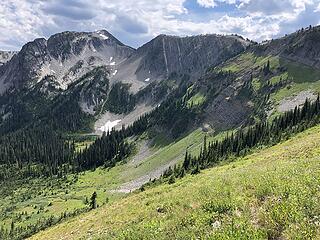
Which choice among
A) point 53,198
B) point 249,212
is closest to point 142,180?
point 53,198

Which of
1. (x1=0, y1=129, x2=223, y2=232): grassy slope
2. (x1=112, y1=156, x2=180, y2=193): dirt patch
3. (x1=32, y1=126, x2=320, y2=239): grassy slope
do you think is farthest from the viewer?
(x1=112, y1=156, x2=180, y2=193): dirt patch

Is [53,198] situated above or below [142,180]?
below

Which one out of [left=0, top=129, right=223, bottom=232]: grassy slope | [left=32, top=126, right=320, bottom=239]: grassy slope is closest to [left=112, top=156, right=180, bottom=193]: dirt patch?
[left=0, top=129, right=223, bottom=232]: grassy slope

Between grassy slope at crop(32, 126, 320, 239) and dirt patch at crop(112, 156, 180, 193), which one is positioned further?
dirt patch at crop(112, 156, 180, 193)

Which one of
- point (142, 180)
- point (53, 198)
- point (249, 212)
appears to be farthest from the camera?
point (142, 180)

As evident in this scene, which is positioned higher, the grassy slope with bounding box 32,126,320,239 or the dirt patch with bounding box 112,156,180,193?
the grassy slope with bounding box 32,126,320,239

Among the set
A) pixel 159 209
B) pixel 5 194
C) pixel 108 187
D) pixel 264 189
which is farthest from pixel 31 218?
pixel 264 189

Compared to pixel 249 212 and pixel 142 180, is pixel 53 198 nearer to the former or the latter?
pixel 142 180

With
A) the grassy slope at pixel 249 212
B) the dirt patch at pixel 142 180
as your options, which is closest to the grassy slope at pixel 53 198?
the dirt patch at pixel 142 180

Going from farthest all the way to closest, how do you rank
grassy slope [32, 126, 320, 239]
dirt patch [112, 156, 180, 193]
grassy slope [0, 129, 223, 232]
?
dirt patch [112, 156, 180, 193], grassy slope [0, 129, 223, 232], grassy slope [32, 126, 320, 239]

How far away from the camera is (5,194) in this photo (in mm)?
196750

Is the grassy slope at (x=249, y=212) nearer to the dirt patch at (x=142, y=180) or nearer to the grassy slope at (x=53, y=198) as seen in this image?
the grassy slope at (x=53, y=198)

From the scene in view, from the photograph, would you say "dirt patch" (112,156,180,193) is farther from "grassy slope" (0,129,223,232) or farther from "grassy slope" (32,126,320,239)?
"grassy slope" (32,126,320,239)

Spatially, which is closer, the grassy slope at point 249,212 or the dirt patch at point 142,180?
the grassy slope at point 249,212
